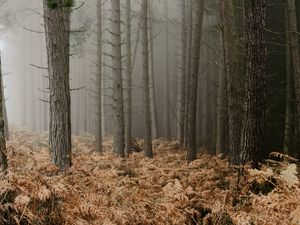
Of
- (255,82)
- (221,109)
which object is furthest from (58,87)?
(221,109)

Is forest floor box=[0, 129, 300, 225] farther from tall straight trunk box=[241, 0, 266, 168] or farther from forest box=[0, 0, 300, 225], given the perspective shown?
tall straight trunk box=[241, 0, 266, 168]

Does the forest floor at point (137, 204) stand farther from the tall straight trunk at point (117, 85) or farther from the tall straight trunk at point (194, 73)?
the tall straight trunk at point (117, 85)

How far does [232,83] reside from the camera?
10.6m

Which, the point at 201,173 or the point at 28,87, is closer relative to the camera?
the point at 201,173

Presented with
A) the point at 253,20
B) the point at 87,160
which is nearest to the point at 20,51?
the point at 87,160

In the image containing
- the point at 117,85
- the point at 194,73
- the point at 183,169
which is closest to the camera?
the point at 183,169

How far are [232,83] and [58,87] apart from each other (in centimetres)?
406

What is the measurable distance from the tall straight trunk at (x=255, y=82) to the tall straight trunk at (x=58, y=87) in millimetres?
3478

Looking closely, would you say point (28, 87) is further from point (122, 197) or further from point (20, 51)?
point (122, 197)

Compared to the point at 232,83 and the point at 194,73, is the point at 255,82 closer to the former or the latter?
the point at 232,83

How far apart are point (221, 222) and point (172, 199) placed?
979 millimetres

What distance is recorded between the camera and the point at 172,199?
6.57 metres

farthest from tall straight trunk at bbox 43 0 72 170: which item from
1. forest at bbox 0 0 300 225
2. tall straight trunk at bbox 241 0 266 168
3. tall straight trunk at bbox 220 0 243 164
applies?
tall straight trunk at bbox 220 0 243 164

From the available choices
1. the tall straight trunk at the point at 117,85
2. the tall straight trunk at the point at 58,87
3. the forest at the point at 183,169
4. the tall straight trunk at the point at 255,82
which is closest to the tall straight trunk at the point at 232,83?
the forest at the point at 183,169
